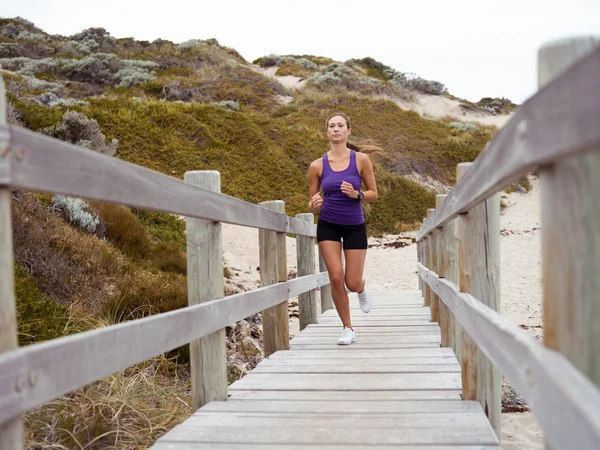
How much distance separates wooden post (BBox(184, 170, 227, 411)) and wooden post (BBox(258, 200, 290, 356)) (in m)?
1.45

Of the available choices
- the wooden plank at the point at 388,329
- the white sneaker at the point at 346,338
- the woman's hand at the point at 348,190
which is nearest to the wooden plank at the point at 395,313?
the wooden plank at the point at 388,329

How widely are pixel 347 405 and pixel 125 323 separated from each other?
1518 mm

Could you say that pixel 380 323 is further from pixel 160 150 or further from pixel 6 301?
pixel 160 150

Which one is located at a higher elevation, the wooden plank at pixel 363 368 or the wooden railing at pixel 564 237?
the wooden railing at pixel 564 237

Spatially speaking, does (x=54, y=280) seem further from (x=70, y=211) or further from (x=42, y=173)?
(x=42, y=173)

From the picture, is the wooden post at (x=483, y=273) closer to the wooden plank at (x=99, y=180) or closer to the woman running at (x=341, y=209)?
the wooden plank at (x=99, y=180)

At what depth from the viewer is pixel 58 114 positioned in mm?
13648

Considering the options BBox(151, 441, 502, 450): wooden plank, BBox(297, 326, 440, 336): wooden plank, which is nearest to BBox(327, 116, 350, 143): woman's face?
BBox(297, 326, 440, 336): wooden plank

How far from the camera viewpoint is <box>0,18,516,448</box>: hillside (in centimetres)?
433

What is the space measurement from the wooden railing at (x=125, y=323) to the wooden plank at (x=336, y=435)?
42 centimetres

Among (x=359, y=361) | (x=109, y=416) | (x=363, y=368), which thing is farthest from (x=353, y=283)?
(x=109, y=416)

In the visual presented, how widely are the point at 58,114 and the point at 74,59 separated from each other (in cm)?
2100

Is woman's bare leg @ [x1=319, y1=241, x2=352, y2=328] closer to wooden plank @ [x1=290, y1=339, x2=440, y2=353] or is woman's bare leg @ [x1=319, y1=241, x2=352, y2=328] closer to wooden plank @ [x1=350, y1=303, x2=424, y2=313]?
wooden plank @ [x1=290, y1=339, x2=440, y2=353]

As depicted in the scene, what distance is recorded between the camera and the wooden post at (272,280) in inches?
193
